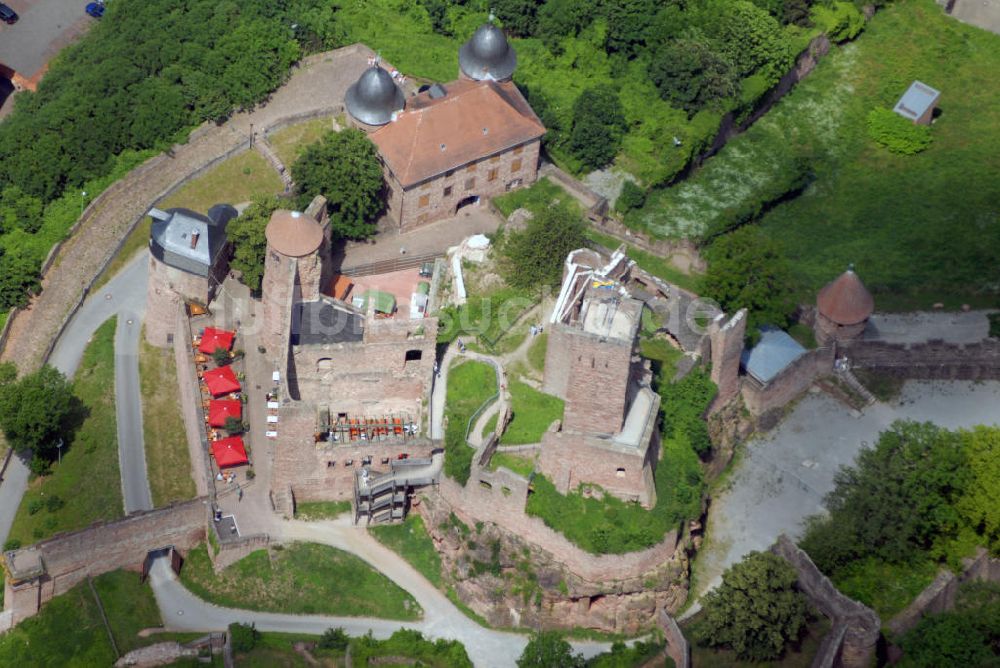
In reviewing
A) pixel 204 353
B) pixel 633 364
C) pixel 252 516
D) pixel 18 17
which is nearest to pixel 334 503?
pixel 252 516

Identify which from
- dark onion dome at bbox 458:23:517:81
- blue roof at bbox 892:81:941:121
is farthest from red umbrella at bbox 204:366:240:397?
blue roof at bbox 892:81:941:121

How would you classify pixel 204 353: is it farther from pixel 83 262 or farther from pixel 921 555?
pixel 921 555

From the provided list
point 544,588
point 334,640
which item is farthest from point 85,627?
point 544,588

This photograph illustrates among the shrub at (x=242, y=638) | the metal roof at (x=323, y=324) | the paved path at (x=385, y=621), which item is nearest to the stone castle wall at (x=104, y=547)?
the paved path at (x=385, y=621)

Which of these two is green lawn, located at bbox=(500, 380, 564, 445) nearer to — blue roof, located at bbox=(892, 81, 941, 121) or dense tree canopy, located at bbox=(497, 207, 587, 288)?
dense tree canopy, located at bbox=(497, 207, 587, 288)

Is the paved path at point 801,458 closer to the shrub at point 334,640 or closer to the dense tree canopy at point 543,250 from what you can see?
the dense tree canopy at point 543,250

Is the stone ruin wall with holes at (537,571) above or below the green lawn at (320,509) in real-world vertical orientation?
above
